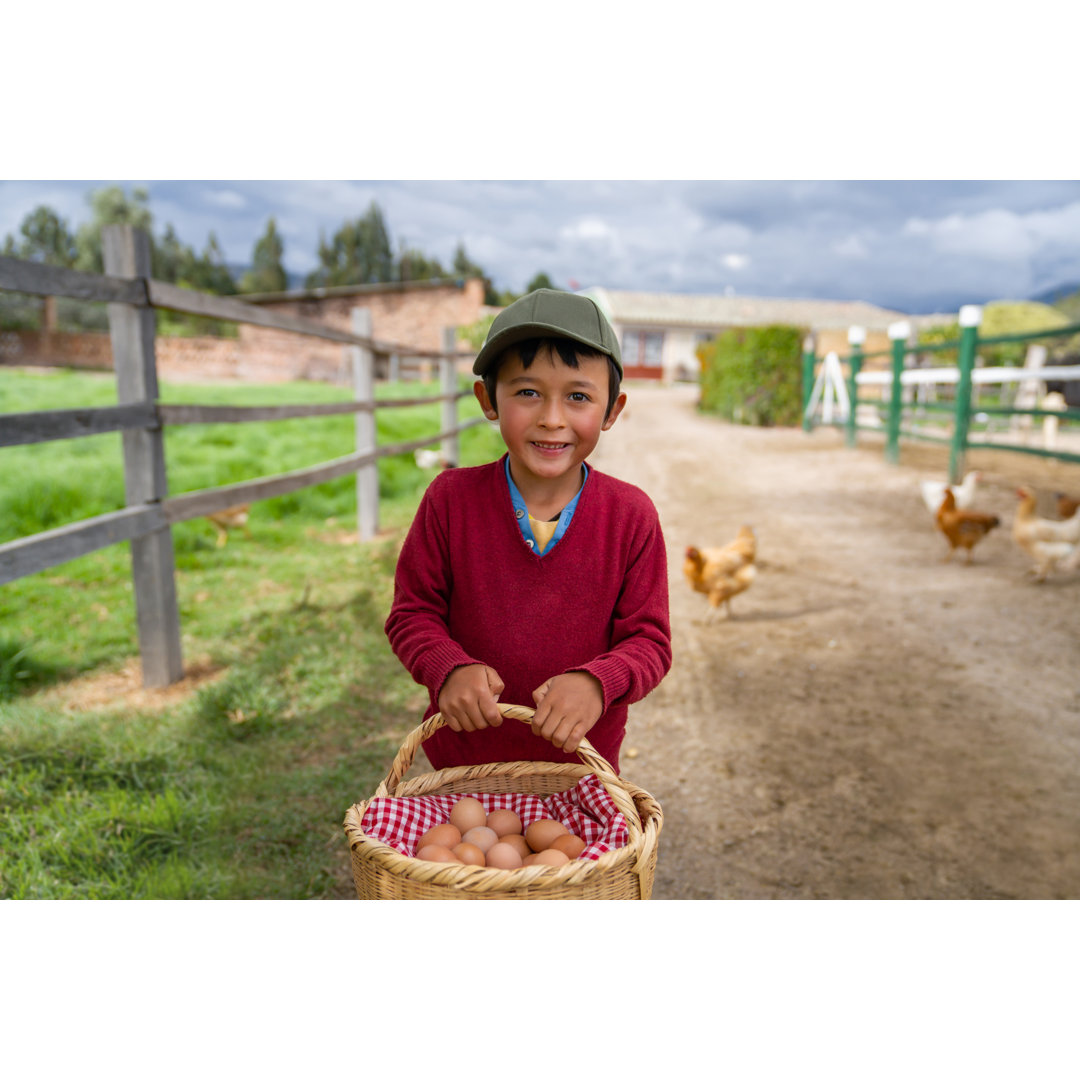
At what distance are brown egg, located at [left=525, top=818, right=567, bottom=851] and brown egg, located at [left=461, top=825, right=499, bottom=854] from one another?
0.21 ft

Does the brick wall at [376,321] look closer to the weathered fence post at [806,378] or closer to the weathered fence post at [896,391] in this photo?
the weathered fence post at [806,378]

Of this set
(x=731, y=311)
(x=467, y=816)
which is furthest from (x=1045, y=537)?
(x=731, y=311)

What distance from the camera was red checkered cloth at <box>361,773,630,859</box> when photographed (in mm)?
1329

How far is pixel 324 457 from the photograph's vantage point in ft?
25.5

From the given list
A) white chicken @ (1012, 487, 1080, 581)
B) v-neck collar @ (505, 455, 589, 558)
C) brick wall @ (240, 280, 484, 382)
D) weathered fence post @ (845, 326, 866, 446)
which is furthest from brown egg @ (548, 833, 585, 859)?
brick wall @ (240, 280, 484, 382)

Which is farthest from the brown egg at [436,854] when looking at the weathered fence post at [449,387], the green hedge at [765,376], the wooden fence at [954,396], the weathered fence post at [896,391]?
the green hedge at [765,376]

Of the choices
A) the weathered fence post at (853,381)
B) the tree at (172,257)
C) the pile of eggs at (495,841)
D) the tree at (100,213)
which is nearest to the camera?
the pile of eggs at (495,841)

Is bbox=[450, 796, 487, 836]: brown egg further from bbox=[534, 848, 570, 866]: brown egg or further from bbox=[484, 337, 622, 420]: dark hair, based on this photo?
bbox=[484, 337, 622, 420]: dark hair

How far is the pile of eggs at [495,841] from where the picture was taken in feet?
4.32

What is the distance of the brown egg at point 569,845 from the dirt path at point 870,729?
0.83 metres

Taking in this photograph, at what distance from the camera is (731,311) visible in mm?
31875

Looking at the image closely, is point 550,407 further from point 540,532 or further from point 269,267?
point 269,267

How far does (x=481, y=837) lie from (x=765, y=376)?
13238 millimetres

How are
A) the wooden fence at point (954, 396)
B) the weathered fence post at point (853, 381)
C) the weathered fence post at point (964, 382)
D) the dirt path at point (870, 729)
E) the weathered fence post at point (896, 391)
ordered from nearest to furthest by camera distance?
the dirt path at point (870, 729) < the wooden fence at point (954, 396) < the weathered fence post at point (964, 382) < the weathered fence post at point (896, 391) < the weathered fence post at point (853, 381)
